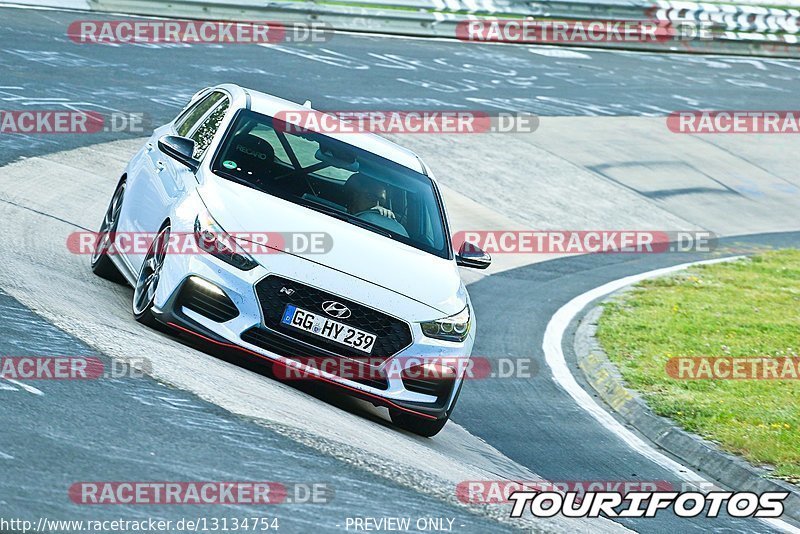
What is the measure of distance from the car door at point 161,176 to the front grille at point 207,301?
966 mm

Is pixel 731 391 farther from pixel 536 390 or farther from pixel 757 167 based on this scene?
pixel 757 167

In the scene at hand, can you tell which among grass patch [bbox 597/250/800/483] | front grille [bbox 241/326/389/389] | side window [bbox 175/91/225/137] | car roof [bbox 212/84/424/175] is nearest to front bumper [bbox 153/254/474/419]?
front grille [bbox 241/326/389/389]

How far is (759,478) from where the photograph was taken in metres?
8.32

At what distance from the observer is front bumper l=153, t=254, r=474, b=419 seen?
7316mm

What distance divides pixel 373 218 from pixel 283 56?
587 inches

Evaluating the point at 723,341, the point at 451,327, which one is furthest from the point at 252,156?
the point at 723,341

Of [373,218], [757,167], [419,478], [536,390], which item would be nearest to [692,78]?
[757,167]

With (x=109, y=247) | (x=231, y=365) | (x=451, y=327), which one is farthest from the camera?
(x=109, y=247)

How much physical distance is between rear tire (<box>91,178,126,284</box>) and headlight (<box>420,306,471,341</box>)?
3.02 metres

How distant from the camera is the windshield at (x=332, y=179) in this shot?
8328mm

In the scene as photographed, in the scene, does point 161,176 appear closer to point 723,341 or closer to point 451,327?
point 451,327

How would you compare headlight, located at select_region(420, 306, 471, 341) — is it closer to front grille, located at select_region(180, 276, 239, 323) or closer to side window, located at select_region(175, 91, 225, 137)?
front grille, located at select_region(180, 276, 239, 323)

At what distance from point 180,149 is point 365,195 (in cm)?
133

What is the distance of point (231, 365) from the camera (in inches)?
298
